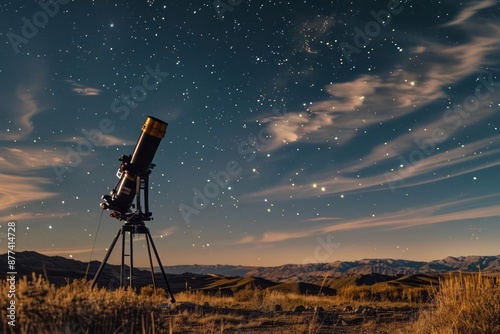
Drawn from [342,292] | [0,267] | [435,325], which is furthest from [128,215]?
[0,267]

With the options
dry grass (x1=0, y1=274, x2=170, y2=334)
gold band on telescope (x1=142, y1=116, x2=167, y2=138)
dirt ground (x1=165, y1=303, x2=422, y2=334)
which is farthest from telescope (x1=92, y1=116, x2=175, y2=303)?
dry grass (x1=0, y1=274, x2=170, y2=334)

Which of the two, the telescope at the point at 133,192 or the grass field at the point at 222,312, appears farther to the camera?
the telescope at the point at 133,192

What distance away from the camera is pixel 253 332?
8.84m

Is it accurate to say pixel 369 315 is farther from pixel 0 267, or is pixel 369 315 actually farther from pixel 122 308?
pixel 0 267

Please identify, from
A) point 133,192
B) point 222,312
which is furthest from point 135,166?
point 222,312

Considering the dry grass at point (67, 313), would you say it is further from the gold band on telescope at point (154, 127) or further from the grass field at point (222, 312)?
the gold band on telescope at point (154, 127)

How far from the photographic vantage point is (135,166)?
11062 mm

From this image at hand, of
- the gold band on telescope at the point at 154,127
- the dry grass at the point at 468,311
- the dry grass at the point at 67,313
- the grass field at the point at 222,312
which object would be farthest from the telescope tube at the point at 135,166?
the dry grass at the point at 468,311

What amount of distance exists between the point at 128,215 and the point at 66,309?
6719 mm

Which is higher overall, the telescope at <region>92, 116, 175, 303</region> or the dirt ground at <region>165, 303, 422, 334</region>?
the telescope at <region>92, 116, 175, 303</region>

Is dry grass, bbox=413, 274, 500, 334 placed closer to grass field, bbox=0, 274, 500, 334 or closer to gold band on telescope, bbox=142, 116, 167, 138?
grass field, bbox=0, 274, 500, 334

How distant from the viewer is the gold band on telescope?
1059cm

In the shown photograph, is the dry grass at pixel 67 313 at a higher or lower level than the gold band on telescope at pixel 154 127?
lower

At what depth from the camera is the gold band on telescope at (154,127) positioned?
10.6 meters
